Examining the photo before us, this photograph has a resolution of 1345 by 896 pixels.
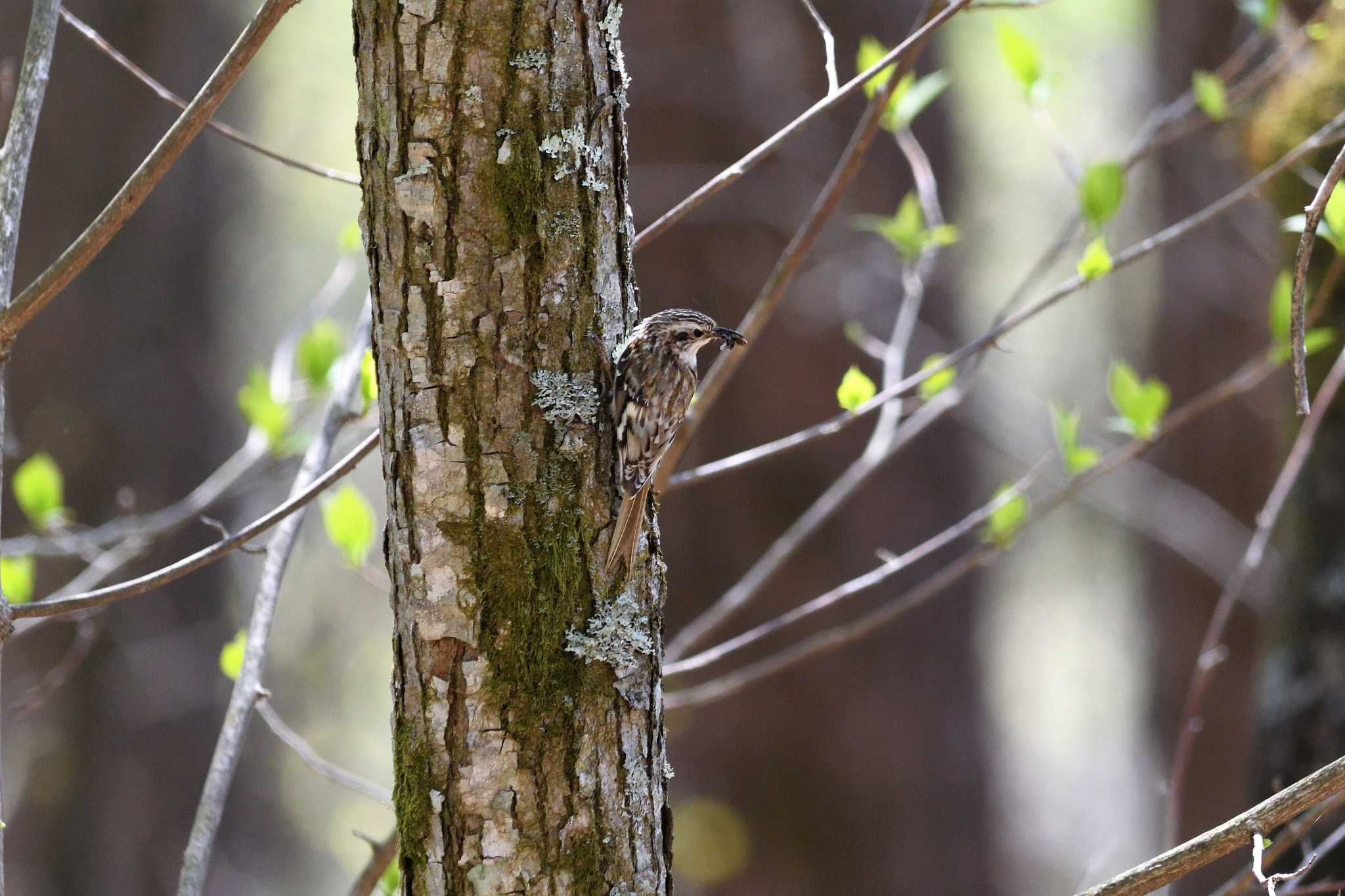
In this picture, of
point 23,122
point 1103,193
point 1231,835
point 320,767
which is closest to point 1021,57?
point 1103,193

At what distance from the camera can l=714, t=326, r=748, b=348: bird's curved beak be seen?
102 inches

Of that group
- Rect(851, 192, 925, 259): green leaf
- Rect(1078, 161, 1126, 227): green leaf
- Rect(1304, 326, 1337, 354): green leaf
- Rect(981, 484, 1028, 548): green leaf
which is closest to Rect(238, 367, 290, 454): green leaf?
Rect(851, 192, 925, 259): green leaf

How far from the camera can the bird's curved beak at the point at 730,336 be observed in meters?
2.59

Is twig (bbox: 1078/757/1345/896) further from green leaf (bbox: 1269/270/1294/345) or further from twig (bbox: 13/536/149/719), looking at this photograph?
twig (bbox: 13/536/149/719)

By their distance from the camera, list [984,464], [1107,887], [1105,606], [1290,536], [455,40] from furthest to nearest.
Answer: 1. [1105,606]
2. [984,464]
3. [1290,536]
4. [455,40]
5. [1107,887]

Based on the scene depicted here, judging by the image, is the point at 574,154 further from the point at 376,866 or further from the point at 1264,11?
the point at 1264,11

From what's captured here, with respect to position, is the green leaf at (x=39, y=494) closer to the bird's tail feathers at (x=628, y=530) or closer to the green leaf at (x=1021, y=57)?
the bird's tail feathers at (x=628, y=530)

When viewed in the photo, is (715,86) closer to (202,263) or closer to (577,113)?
(202,263)

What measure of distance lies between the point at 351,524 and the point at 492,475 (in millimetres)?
1244

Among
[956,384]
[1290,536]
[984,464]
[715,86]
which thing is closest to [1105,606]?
[984,464]

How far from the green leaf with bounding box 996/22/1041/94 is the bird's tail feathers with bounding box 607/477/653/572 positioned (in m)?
1.93

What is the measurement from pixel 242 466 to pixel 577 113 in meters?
1.98

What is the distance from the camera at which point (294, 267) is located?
1298 centimetres

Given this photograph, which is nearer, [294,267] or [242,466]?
[242,466]
